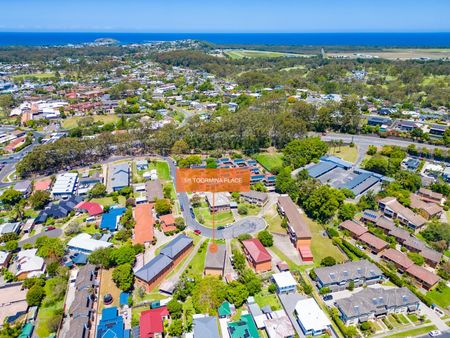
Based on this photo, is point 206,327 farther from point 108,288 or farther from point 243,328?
point 108,288

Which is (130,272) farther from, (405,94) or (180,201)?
(405,94)

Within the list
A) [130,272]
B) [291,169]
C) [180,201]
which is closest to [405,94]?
[291,169]

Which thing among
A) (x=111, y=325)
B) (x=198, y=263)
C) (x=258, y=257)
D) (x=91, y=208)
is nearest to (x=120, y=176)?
(x=91, y=208)

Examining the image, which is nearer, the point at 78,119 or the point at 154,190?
the point at 154,190

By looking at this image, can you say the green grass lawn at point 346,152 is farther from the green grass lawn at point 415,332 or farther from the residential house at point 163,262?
the residential house at point 163,262

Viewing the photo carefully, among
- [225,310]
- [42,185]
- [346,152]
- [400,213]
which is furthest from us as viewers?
[346,152]

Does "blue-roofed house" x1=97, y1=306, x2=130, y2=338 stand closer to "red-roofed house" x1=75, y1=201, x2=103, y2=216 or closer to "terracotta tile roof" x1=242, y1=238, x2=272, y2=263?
"terracotta tile roof" x1=242, y1=238, x2=272, y2=263
